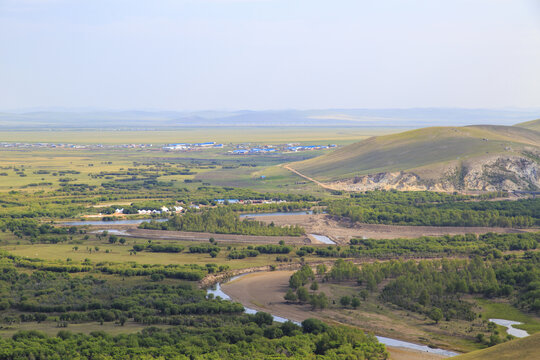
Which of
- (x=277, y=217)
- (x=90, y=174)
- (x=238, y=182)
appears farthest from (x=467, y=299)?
(x=90, y=174)

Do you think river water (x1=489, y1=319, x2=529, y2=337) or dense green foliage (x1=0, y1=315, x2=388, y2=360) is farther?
river water (x1=489, y1=319, x2=529, y2=337)

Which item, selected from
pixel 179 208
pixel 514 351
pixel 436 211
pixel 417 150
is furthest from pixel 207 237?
pixel 417 150

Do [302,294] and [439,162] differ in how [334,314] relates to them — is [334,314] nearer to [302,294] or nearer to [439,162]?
[302,294]

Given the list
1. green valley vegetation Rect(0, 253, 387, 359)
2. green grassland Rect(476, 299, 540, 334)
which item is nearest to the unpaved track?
green valley vegetation Rect(0, 253, 387, 359)

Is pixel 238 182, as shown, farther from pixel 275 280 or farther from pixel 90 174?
pixel 275 280

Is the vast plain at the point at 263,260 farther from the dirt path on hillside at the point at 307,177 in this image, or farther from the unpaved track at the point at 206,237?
the dirt path on hillside at the point at 307,177

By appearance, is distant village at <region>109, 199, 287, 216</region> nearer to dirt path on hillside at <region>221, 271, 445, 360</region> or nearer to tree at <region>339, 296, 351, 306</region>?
dirt path on hillside at <region>221, 271, 445, 360</region>
